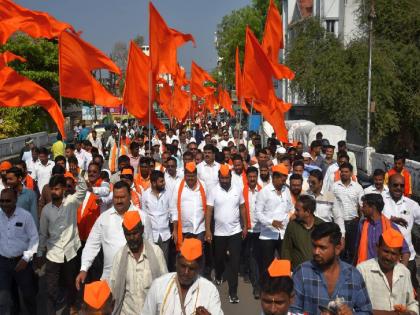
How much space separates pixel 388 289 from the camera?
3898mm

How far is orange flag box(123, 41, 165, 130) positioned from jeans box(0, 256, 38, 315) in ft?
17.5

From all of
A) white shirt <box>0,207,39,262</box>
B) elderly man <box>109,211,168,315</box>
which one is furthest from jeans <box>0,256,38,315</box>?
elderly man <box>109,211,168,315</box>

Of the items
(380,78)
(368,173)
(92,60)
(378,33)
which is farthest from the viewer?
(378,33)

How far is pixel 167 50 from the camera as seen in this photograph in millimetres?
11797

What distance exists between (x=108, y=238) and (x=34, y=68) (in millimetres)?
26501

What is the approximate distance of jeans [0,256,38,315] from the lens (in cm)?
555

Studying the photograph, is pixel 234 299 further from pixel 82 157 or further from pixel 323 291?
pixel 82 157

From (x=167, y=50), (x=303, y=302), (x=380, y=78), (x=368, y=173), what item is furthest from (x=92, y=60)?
(x=380, y=78)

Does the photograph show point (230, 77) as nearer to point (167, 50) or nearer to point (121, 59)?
point (121, 59)

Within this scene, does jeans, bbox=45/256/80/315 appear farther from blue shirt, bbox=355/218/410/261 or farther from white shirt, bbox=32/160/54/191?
white shirt, bbox=32/160/54/191

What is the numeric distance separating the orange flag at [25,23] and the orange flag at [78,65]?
0.75ft

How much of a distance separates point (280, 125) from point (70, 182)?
18.6 ft

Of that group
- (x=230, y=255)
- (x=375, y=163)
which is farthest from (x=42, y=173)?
(x=375, y=163)

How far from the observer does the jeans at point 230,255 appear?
693 centimetres
